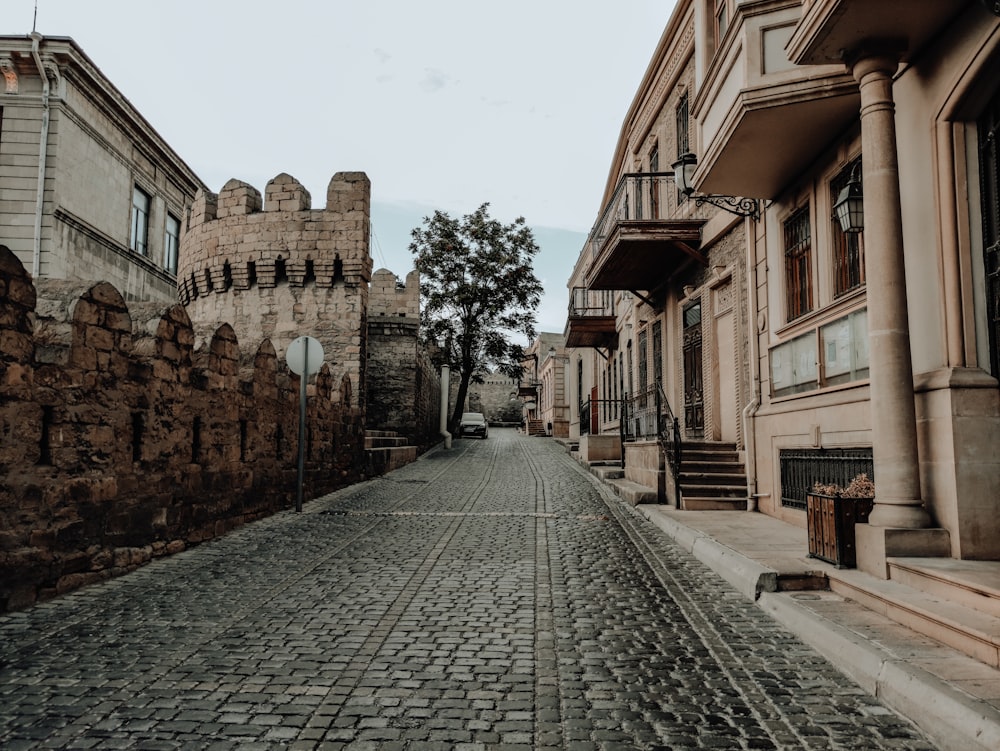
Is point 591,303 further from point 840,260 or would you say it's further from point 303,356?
point 840,260

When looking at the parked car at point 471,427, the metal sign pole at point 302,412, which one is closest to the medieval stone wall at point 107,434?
the metal sign pole at point 302,412

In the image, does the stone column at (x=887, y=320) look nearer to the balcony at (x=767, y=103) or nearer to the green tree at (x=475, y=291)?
the balcony at (x=767, y=103)

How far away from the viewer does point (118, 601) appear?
557cm

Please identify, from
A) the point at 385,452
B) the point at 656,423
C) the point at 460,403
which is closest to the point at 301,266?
the point at 385,452

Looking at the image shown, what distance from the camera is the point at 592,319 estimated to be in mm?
22875

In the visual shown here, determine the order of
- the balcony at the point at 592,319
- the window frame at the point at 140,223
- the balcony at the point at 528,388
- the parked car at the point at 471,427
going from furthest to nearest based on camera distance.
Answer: the balcony at the point at 528,388 < the parked car at the point at 471,427 < the window frame at the point at 140,223 < the balcony at the point at 592,319

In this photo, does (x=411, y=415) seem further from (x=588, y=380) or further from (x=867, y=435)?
(x=867, y=435)

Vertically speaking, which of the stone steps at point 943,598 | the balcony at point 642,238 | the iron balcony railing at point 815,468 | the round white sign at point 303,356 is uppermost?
the balcony at point 642,238

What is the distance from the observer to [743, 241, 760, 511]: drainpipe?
10.3m

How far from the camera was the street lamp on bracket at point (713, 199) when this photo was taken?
10.7 meters

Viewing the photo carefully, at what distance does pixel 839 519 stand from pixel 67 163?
2125cm

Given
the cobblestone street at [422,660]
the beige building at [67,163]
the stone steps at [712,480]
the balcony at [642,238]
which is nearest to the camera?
the cobblestone street at [422,660]

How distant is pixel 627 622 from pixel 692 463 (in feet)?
21.5

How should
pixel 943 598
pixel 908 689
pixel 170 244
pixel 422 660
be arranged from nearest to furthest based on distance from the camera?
pixel 908 689 < pixel 422 660 < pixel 943 598 < pixel 170 244
